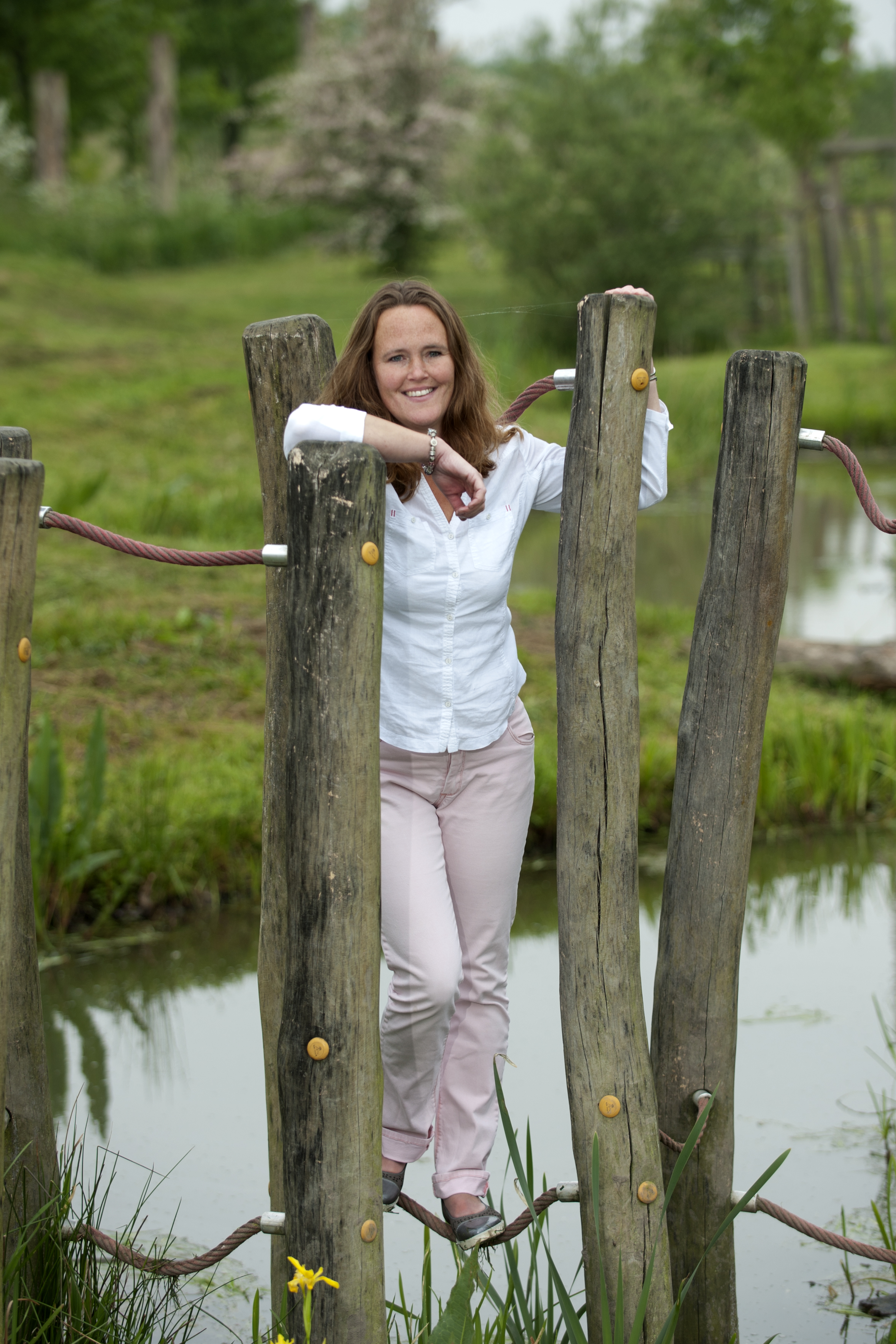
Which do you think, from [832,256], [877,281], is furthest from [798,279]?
[877,281]

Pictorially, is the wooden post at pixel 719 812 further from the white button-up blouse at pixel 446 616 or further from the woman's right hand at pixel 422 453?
the woman's right hand at pixel 422 453

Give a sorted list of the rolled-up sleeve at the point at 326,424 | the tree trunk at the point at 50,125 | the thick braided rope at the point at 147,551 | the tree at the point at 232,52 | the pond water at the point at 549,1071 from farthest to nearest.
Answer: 1. the tree at the point at 232,52
2. the tree trunk at the point at 50,125
3. the pond water at the point at 549,1071
4. the thick braided rope at the point at 147,551
5. the rolled-up sleeve at the point at 326,424

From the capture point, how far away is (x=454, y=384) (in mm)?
2238

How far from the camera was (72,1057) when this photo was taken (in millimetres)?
3744

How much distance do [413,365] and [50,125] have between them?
2075cm

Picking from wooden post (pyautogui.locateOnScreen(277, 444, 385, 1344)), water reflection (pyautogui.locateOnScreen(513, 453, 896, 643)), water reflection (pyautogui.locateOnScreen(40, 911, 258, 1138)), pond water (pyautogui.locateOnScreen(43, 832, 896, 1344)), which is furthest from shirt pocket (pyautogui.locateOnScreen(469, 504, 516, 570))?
water reflection (pyautogui.locateOnScreen(513, 453, 896, 643))

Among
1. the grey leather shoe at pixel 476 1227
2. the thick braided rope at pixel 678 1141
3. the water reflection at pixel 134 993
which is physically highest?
the thick braided rope at pixel 678 1141

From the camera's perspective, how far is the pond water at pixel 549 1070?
2814 mm

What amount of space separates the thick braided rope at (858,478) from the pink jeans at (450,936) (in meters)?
0.64

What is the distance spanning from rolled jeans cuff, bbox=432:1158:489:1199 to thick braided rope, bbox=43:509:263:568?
1.05 metres

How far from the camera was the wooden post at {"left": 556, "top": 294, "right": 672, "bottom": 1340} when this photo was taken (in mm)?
1985

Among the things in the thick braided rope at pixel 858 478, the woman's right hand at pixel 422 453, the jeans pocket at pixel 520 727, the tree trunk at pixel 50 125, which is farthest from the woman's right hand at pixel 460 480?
the tree trunk at pixel 50 125

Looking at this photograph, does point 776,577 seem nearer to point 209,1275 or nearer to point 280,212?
point 209,1275

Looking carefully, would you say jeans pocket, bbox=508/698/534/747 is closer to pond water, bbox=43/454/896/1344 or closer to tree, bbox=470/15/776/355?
pond water, bbox=43/454/896/1344
